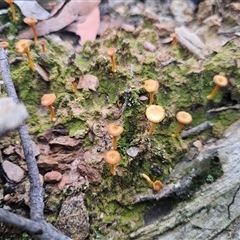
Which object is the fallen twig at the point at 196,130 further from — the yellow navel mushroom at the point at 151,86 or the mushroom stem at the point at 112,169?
the mushroom stem at the point at 112,169

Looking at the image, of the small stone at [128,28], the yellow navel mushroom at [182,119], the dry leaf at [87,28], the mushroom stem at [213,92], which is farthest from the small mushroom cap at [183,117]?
the dry leaf at [87,28]

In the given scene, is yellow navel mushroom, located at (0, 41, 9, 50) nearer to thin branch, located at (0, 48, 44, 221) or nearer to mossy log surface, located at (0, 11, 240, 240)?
mossy log surface, located at (0, 11, 240, 240)

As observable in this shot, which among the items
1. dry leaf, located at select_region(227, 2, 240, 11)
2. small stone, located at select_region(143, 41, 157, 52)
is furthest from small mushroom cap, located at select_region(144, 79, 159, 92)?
dry leaf, located at select_region(227, 2, 240, 11)

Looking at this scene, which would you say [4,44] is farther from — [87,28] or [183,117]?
[183,117]

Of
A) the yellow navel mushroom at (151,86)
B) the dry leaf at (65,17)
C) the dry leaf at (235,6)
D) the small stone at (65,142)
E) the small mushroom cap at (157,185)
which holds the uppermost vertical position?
the dry leaf at (65,17)

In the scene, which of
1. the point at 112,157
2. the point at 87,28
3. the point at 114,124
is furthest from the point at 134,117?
the point at 87,28

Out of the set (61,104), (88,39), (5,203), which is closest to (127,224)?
(5,203)

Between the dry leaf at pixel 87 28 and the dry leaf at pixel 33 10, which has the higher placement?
the dry leaf at pixel 33 10
